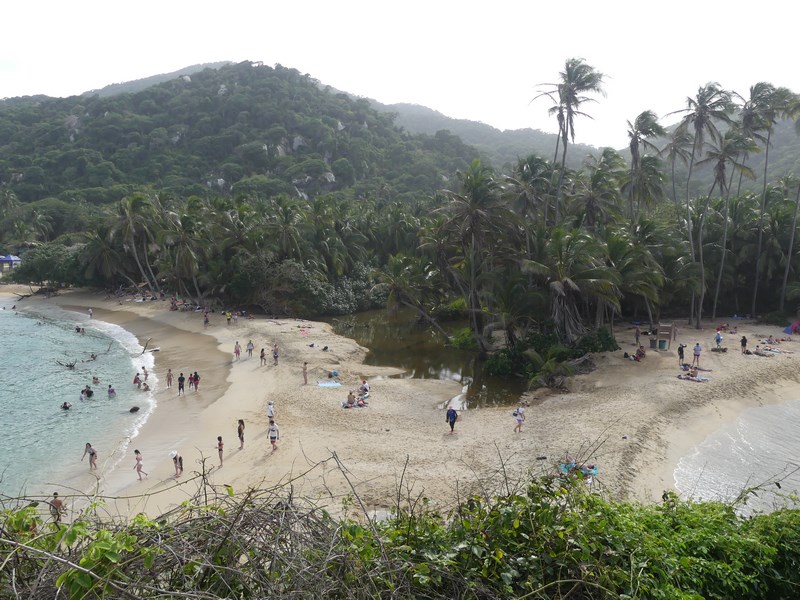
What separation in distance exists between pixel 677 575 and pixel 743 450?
532 inches

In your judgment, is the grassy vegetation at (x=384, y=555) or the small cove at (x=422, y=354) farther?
the small cove at (x=422, y=354)

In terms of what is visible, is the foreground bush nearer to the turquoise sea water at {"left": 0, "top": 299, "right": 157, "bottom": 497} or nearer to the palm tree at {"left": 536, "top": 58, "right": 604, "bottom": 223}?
the turquoise sea water at {"left": 0, "top": 299, "right": 157, "bottom": 497}

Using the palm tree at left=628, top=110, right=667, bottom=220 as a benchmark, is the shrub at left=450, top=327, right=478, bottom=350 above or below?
below

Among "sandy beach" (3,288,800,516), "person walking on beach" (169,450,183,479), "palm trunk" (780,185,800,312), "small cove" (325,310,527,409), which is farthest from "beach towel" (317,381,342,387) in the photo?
"palm trunk" (780,185,800,312)

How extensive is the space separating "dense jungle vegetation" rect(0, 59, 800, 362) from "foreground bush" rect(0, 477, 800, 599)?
56.6 ft

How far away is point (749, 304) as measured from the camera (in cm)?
3631

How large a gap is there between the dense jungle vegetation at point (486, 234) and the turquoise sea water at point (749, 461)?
7687 mm

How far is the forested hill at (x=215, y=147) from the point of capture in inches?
3457

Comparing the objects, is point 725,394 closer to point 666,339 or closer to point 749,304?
point 666,339

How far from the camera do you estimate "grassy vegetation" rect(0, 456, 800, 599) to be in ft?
12.1

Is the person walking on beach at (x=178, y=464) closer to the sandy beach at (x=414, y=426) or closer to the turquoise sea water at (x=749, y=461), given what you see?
the sandy beach at (x=414, y=426)

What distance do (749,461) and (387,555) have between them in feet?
50.3

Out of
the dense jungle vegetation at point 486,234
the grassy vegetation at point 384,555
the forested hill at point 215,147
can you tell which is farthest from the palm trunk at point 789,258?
the forested hill at point 215,147

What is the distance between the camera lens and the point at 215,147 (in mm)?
103312
